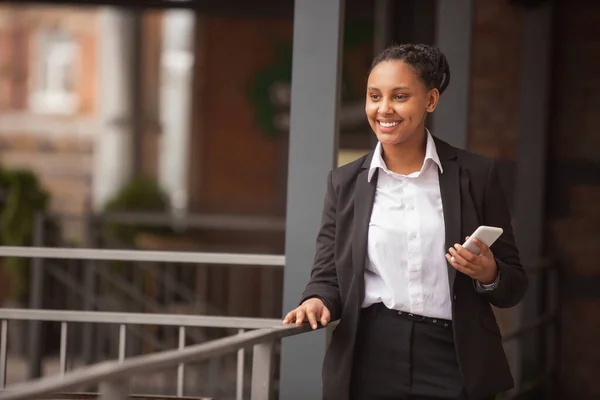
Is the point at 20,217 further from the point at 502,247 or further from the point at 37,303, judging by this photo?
the point at 502,247

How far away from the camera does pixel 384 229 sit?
2.42 meters

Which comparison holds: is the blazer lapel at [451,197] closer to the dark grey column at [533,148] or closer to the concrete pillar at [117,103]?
the dark grey column at [533,148]

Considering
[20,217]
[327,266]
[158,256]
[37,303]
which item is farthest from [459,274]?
[20,217]

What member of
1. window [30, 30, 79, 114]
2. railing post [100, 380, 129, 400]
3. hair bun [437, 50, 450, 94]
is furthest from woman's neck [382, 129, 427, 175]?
window [30, 30, 79, 114]

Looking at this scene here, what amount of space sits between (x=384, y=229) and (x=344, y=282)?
0.51ft

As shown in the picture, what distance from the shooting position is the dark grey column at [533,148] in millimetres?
6359

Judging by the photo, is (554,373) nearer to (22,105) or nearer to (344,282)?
(344,282)

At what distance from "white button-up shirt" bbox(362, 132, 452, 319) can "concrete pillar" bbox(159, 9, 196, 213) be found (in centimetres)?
1288

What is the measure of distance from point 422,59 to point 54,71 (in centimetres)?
1921

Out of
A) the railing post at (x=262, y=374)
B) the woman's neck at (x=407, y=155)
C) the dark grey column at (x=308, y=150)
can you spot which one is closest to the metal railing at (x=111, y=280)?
the dark grey column at (x=308, y=150)

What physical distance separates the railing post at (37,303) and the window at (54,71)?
14.0 m

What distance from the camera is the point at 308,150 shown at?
3553mm

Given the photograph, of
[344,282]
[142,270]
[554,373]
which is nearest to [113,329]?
[142,270]

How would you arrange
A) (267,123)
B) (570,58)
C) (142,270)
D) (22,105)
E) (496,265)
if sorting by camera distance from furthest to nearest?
(22,105) < (267,123) < (142,270) < (570,58) < (496,265)
